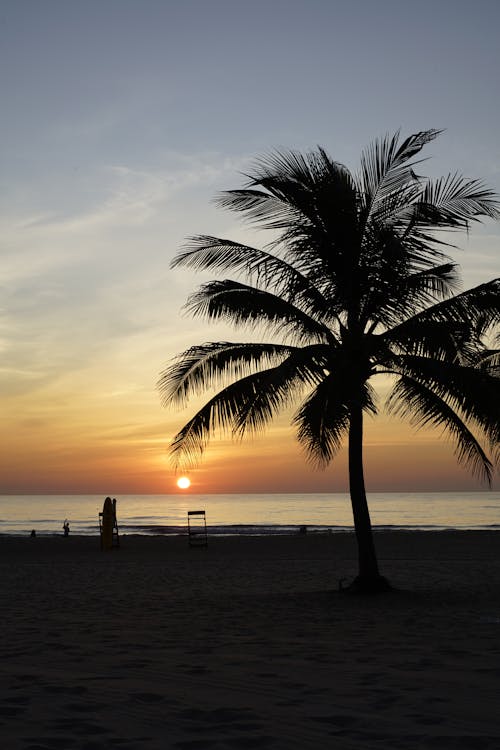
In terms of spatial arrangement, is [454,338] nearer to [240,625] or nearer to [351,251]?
[351,251]

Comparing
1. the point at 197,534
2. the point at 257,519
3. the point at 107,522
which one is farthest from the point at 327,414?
the point at 257,519

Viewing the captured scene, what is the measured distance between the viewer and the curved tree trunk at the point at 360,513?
12578mm

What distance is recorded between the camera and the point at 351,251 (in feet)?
39.7

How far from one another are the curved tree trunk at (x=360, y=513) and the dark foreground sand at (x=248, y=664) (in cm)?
63

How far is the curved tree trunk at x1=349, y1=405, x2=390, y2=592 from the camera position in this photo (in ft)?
41.3

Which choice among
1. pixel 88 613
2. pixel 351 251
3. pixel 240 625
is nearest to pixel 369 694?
pixel 240 625

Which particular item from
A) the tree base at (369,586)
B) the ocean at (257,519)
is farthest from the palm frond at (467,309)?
the ocean at (257,519)

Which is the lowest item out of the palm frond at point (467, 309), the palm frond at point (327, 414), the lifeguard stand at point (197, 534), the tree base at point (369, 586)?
the tree base at point (369, 586)

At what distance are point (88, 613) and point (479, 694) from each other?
636cm

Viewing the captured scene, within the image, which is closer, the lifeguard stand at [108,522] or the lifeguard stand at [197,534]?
the lifeguard stand at [108,522]

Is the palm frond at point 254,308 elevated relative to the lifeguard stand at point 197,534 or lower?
elevated

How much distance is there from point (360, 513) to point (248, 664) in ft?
21.3

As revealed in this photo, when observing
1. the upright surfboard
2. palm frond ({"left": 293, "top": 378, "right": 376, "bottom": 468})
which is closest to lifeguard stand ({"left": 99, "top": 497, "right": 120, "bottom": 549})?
the upright surfboard

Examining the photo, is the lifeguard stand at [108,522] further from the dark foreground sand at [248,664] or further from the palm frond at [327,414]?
the palm frond at [327,414]
